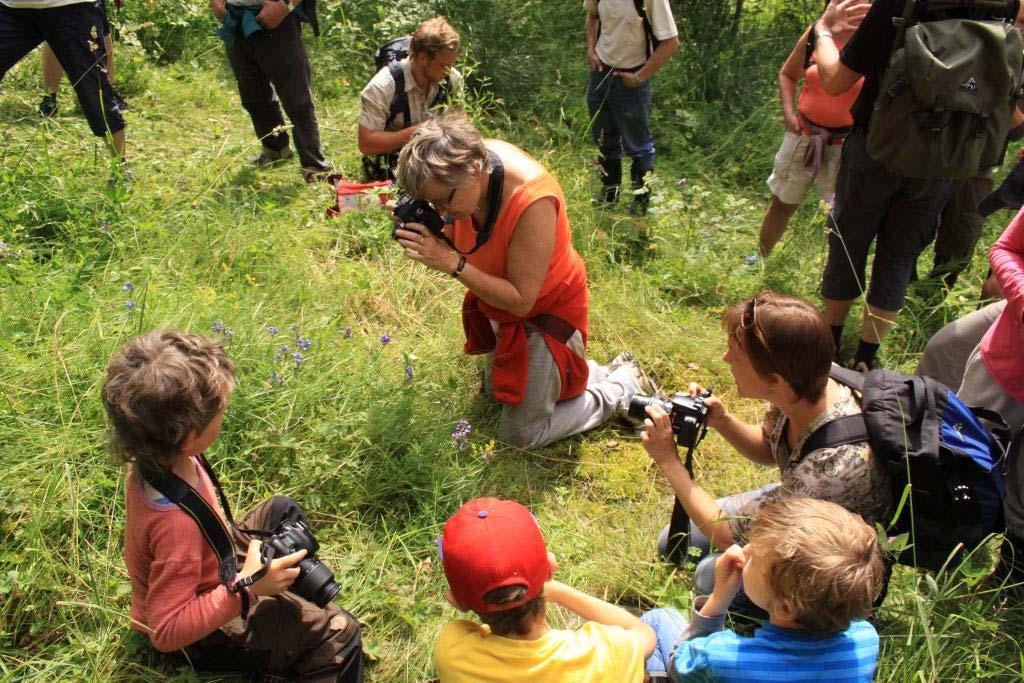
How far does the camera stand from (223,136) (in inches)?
209

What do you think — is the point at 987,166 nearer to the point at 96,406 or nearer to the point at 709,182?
the point at 709,182

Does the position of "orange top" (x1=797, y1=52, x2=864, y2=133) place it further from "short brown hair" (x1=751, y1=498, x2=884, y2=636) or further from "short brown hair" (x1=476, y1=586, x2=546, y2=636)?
"short brown hair" (x1=476, y1=586, x2=546, y2=636)

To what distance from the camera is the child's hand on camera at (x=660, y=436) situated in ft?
7.33

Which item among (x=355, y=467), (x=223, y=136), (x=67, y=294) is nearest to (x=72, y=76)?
(x=223, y=136)

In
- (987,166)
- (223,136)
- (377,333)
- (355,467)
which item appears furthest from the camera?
(223,136)

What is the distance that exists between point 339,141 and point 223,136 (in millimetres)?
799

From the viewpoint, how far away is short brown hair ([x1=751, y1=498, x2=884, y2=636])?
5.06ft

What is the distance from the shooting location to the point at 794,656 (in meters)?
1.62

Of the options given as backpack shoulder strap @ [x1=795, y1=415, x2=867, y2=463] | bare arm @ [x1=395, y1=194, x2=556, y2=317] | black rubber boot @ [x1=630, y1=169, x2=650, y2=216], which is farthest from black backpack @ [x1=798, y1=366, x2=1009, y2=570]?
black rubber boot @ [x1=630, y1=169, x2=650, y2=216]

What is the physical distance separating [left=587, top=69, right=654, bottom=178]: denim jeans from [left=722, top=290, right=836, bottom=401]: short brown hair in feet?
8.79

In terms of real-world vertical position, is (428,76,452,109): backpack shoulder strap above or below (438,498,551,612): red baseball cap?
above

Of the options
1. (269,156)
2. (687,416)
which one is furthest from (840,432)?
(269,156)

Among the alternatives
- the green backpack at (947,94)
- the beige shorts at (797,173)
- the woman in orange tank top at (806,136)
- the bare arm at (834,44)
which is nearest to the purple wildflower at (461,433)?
the green backpack at (947,94)

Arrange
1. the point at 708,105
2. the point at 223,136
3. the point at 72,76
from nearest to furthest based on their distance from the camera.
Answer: the point at 72,76 → the point at 223,136 → the point at 708,105
